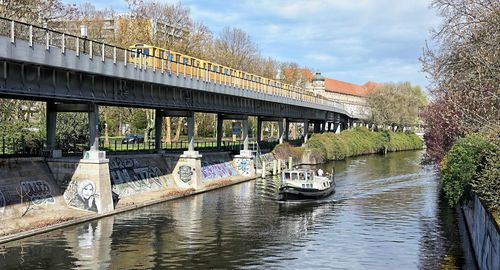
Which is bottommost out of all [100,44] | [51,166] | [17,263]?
[17,263]

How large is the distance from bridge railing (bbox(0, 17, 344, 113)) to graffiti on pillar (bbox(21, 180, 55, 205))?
31.3 feet

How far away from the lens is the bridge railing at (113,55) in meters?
29.2

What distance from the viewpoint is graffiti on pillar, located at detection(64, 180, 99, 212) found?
37531 millimetres

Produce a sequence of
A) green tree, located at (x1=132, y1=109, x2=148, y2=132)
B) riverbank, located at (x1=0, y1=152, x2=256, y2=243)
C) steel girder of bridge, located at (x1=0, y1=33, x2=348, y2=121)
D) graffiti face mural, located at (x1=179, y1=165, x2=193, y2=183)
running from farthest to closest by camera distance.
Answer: green tree, located at (x1=132, y1=109, x2=148, y2=132), graffiti face mural, located at (x1=179, y1=165, x2=193, y2=183), riverbank, located at (x1=0, y1=152, x2=256, y2=243), steel girder of bridge, located at (x1=0, y1=33, x2=348, y2=121)

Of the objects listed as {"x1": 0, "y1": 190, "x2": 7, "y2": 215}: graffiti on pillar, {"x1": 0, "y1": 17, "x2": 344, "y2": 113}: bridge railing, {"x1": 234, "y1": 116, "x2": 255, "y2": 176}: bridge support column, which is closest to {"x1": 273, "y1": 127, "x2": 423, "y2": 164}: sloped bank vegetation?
{"x1": 234, "y1": 116, "x2": 255, "y2": 176}: bridge support column

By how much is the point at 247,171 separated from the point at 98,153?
30.8 metres

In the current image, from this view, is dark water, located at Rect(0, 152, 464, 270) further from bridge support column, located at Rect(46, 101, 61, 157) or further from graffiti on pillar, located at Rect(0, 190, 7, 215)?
bridge support column, located at Rect(46, 101, 61, 157)

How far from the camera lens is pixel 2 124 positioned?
47875mm

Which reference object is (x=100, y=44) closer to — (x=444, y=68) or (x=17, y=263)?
(x=17, y=263)

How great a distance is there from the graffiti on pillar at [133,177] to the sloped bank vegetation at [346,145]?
35437 mm

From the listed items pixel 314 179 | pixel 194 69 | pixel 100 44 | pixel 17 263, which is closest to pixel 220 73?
pixel 194 69

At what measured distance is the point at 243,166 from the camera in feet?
220

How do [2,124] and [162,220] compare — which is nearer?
[162,220]

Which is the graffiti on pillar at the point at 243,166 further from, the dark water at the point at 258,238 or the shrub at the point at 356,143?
the shrub at the point at 356,143
